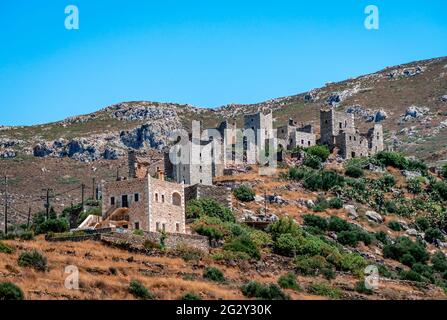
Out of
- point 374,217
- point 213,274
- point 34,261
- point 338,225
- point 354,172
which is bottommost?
point 213,274

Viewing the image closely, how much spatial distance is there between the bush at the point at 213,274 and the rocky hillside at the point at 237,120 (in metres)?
76.4

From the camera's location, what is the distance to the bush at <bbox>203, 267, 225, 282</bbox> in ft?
182

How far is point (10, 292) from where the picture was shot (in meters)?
44.4

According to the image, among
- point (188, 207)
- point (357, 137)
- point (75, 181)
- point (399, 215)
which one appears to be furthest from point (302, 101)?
point (188, 207)

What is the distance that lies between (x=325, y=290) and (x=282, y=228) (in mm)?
14533

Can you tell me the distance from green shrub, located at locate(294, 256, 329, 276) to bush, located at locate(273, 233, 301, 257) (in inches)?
50.3

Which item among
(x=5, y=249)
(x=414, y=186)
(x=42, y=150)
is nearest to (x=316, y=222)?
(x=414, y=186)

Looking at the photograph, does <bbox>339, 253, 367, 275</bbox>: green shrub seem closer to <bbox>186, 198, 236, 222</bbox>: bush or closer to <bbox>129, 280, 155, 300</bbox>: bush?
<bbox>186, 198, 236, 222</bbox>: bush

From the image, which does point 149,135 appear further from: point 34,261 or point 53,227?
point 34,261

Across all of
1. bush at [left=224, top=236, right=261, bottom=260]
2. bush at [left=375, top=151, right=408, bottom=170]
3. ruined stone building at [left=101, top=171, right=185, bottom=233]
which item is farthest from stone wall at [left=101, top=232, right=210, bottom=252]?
bush at [left=375, top=151, right=408, bottom=170]

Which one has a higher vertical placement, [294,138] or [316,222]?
[294,138]

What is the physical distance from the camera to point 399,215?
3575 inches

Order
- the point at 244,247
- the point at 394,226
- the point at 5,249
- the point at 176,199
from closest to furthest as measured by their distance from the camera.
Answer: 1. the point at 5,249
2. the point at 244,247
3. the point at 176,199
4. the point at 394,226
